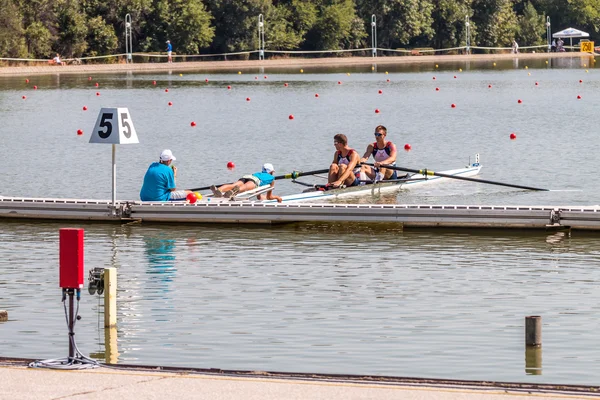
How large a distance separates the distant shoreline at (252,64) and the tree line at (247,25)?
2.42 m

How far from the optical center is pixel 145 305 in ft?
48.6

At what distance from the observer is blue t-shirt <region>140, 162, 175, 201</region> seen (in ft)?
69.1

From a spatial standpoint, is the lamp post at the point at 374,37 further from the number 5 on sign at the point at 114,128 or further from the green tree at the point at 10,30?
the number 5 on sign at the point at 114,128

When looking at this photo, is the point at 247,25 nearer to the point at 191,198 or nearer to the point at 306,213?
the point at 191,198

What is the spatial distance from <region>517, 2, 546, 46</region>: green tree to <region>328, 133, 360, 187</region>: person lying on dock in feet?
331

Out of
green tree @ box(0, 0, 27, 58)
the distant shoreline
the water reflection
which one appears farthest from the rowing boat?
green tree @ box(0, 0, 27, 58)

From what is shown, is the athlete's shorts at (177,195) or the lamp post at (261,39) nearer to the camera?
the athlete's shorts at (177,195)

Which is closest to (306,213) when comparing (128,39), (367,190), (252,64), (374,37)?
(367,190)

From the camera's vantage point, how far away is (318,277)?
651 inches

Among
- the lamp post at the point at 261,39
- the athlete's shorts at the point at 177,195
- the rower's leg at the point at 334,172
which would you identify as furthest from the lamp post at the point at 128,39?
the athlete's shorts at the point at 177,195

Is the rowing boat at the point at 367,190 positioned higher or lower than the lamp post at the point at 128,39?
lower

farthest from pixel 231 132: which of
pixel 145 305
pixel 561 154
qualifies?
pixel 145 305

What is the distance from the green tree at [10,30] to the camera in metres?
78.6

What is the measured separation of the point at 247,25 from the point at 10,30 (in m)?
21.0
